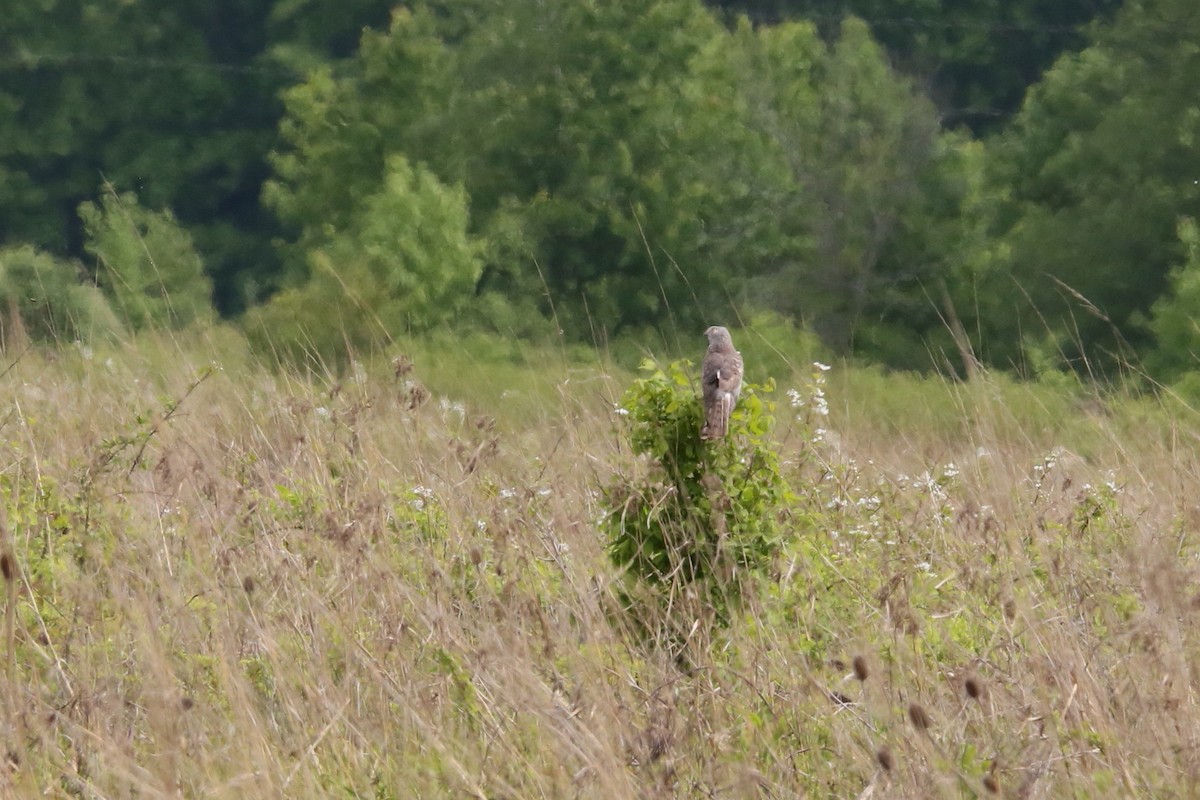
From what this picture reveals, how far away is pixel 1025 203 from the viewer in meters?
22.3

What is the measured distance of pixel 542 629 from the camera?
3361 millimetres

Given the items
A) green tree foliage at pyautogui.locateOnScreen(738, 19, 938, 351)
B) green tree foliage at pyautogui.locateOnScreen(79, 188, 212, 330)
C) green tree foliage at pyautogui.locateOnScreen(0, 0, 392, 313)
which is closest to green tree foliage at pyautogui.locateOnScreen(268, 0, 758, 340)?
green tree foliage at pyautogui.locateOnScreen(738, 19, 938, 351)

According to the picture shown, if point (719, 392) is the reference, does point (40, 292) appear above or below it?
below

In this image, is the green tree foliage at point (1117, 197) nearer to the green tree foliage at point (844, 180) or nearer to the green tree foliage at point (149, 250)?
the green tree foliage at point (844, 180)

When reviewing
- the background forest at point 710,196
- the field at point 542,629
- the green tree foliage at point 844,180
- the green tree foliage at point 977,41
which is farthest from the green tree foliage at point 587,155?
the field at point 542,629

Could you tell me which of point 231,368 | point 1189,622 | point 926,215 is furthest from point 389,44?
point 1189,622

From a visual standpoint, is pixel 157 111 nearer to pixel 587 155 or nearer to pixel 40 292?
pixel 587 155

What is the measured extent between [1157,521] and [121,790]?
109 inches

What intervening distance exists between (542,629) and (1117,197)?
1689cm

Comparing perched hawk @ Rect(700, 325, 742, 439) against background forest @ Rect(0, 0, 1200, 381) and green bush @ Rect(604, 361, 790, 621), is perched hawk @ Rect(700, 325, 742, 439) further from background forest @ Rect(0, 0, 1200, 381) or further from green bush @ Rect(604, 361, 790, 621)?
background forest @ Rect(0, 0, 1200, 381)

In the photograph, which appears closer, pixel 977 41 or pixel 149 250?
pixel 149 250

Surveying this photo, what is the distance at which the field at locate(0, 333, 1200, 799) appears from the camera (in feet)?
8.82

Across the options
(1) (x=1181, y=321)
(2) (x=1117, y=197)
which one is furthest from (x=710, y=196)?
(1) (x=1181, y=321)

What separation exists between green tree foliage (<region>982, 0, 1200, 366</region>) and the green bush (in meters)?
12.9
